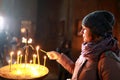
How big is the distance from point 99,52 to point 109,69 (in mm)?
199

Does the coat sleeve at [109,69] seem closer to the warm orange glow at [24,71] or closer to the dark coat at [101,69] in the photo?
the dark coat at [101,69]

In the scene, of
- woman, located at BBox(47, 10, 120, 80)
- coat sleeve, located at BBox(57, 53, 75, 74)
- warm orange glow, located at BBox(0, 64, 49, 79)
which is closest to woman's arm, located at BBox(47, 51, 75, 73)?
coat sleeve, located at BBox(57, 53, 75, 74)

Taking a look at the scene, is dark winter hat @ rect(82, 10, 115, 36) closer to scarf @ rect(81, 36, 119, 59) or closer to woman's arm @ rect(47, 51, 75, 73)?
scarf @ rect(81, 36, 119, 59)

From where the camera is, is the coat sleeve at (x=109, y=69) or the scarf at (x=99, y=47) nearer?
the coat sleeve at (x=109, y=69)

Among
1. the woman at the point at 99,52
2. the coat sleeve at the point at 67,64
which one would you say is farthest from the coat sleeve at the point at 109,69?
the coat sleeve at the point at 67,64

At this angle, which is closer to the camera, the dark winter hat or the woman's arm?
the dark winter hat

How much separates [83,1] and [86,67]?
9550 mm

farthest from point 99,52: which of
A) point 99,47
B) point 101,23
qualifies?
point 101,23

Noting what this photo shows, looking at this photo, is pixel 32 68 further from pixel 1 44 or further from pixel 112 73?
pixel 1 44

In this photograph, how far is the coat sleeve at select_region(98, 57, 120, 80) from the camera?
224 cm

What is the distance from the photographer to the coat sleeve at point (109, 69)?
7.34 feet

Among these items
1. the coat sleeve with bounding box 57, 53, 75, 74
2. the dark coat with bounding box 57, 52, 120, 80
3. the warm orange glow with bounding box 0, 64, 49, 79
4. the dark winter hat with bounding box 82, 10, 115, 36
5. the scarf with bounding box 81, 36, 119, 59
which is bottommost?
the warm orange glow with bounding box 0, 64, 49, 79

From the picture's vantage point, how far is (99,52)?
2.35m

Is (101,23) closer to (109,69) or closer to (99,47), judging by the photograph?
(99,47)
